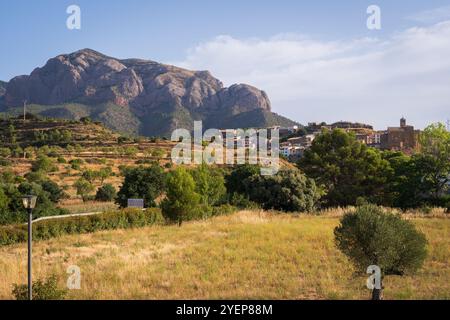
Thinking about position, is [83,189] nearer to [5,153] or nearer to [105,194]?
[105,194]

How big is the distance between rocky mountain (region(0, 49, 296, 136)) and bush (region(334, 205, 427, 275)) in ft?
306

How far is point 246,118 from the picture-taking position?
125m

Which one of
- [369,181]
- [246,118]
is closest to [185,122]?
[246,118]

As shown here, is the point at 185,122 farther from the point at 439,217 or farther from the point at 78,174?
the point at 439,217

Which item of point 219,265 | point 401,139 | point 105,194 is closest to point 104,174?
point 105,194

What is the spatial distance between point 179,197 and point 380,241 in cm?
1369

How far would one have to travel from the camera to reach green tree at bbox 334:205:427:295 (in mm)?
9688

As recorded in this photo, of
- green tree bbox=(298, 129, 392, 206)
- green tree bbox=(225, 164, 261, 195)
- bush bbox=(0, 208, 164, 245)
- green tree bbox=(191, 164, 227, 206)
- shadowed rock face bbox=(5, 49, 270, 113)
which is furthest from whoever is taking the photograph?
shadowed rock face bbox=(5, 49, 270, 113)

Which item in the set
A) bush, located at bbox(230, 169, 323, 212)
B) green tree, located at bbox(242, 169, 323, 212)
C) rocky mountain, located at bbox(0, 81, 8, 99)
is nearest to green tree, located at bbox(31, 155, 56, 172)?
bush, located at bbox(230, 169, 323, 212)

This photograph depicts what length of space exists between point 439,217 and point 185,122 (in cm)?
9226

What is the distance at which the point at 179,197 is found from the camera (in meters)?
22.0

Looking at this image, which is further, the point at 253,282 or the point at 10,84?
the point at 10,84

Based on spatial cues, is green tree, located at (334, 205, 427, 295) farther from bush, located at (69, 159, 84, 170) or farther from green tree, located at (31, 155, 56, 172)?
bush, located at (69, 159, 84, 170)
